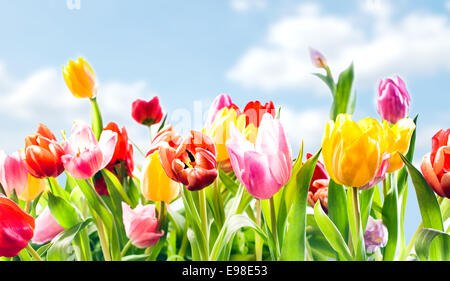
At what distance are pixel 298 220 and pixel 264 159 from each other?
0.13 meters

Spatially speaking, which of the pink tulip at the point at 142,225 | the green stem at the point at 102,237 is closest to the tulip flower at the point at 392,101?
the pink tulip at the point at 142,225

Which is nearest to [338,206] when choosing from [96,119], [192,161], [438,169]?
[438,169]

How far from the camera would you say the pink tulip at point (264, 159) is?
69cm

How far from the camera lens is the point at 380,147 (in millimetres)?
752

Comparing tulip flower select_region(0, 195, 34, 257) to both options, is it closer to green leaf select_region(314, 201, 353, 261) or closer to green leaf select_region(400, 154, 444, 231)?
green leaf select_region(314, 201, 353, 261)

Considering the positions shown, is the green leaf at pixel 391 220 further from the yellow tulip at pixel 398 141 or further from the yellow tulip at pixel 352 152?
the yellow tulip at pixel 352 152

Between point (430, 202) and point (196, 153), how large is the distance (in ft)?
1.20

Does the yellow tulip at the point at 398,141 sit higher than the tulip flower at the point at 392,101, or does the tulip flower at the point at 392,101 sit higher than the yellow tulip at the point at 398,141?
the tulip flower at the point at 392,101

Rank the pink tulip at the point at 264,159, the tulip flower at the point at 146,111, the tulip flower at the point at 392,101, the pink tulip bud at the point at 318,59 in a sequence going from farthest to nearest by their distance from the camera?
the tulip flower at the point at 146,111
the pink tulip bud at the point at 318,59
the tulip flower at the point at 392,101
the pink tulip at the point at 264,159

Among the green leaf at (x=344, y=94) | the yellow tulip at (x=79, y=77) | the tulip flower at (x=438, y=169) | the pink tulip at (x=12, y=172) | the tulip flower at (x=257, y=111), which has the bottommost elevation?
the tulip flower at (x=438, y=169)

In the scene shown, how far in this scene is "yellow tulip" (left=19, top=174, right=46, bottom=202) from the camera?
3.39 feet

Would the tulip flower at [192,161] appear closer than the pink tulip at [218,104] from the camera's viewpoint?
Yes

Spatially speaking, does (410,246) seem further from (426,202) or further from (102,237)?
(102,237)

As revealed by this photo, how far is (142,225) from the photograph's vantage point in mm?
894
